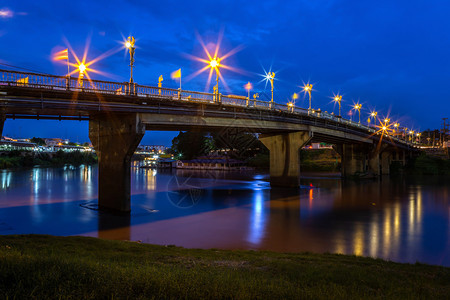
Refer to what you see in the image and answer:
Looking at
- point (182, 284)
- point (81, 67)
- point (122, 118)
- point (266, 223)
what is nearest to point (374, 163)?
point (266, 223)

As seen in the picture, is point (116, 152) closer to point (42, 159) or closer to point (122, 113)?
point (122, 113)

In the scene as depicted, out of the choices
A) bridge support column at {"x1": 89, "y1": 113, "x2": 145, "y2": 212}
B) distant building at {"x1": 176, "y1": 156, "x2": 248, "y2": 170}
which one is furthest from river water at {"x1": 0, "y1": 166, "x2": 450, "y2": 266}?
distant building at {"x1": 176, "y1": 156, "x2": 248, "y2": 170}

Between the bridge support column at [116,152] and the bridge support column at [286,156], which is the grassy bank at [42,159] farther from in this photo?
the bridge support column at [116,152]

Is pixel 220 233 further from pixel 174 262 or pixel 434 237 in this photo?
pixel 434 237

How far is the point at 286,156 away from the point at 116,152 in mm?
28264

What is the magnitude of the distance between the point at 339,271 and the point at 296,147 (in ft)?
→ 132

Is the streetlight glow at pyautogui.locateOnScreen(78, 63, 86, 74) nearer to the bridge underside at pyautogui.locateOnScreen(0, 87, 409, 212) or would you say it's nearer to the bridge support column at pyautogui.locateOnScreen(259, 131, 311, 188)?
the bridge underside at pyautogui.locateOnScreen(0, 87, 409, 212)

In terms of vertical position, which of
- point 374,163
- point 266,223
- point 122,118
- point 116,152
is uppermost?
point 122,118

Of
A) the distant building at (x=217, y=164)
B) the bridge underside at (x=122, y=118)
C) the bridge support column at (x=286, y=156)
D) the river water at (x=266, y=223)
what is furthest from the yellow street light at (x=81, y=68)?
the distant building at (x=217, y=164)

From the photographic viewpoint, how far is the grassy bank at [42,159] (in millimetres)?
115338

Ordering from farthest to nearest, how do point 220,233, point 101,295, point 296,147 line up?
point 296,147 < point 220,233 < point 101,295

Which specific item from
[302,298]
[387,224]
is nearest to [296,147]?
[387,224]

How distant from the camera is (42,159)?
468ft

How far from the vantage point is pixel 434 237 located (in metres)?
20.3
